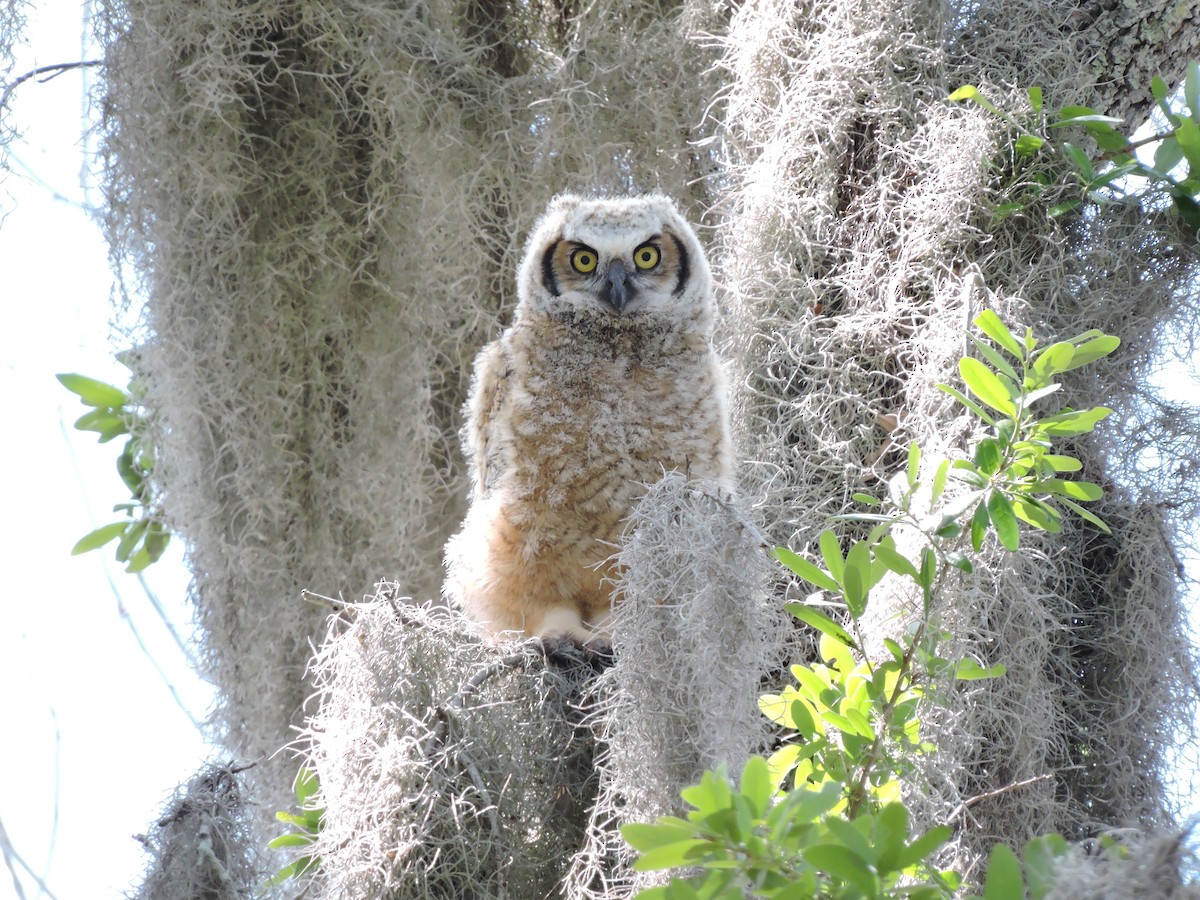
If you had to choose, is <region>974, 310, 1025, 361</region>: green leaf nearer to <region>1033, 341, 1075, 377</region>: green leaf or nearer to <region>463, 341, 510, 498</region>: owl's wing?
<region>1033, 341, 1075, 377</region>: green leaf

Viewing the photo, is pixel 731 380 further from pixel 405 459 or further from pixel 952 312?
pixel 405 459

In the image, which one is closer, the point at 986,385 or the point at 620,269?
the point at 986,385

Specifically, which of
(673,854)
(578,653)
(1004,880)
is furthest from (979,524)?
(578,653)

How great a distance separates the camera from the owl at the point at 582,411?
8.04ft

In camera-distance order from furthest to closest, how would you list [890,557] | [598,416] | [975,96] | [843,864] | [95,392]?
1. [95,392]
2. [598,416]
3. [975,96]
4. [890,557]
5. [843,864]

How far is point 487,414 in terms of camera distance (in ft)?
8.75

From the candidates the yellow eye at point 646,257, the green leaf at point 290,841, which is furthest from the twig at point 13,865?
the yellow eye at point 646,257

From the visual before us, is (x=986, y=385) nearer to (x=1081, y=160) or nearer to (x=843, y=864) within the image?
(x=843, y=864)

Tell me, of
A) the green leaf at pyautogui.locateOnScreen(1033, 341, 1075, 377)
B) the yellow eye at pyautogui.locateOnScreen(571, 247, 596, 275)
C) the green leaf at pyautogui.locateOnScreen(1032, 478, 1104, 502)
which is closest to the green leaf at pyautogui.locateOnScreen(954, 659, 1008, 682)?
the green leaf at pyautogui.locateOnScreen(1032, 478, 1104, 502)

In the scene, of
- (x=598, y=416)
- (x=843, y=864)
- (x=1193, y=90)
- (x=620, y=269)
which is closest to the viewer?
(x=843, y=864)

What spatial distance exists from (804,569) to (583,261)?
112 cm

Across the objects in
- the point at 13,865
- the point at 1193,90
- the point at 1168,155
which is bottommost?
the point at 13,865

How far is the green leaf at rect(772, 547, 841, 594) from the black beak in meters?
1.01

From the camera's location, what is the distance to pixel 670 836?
4.24ft
